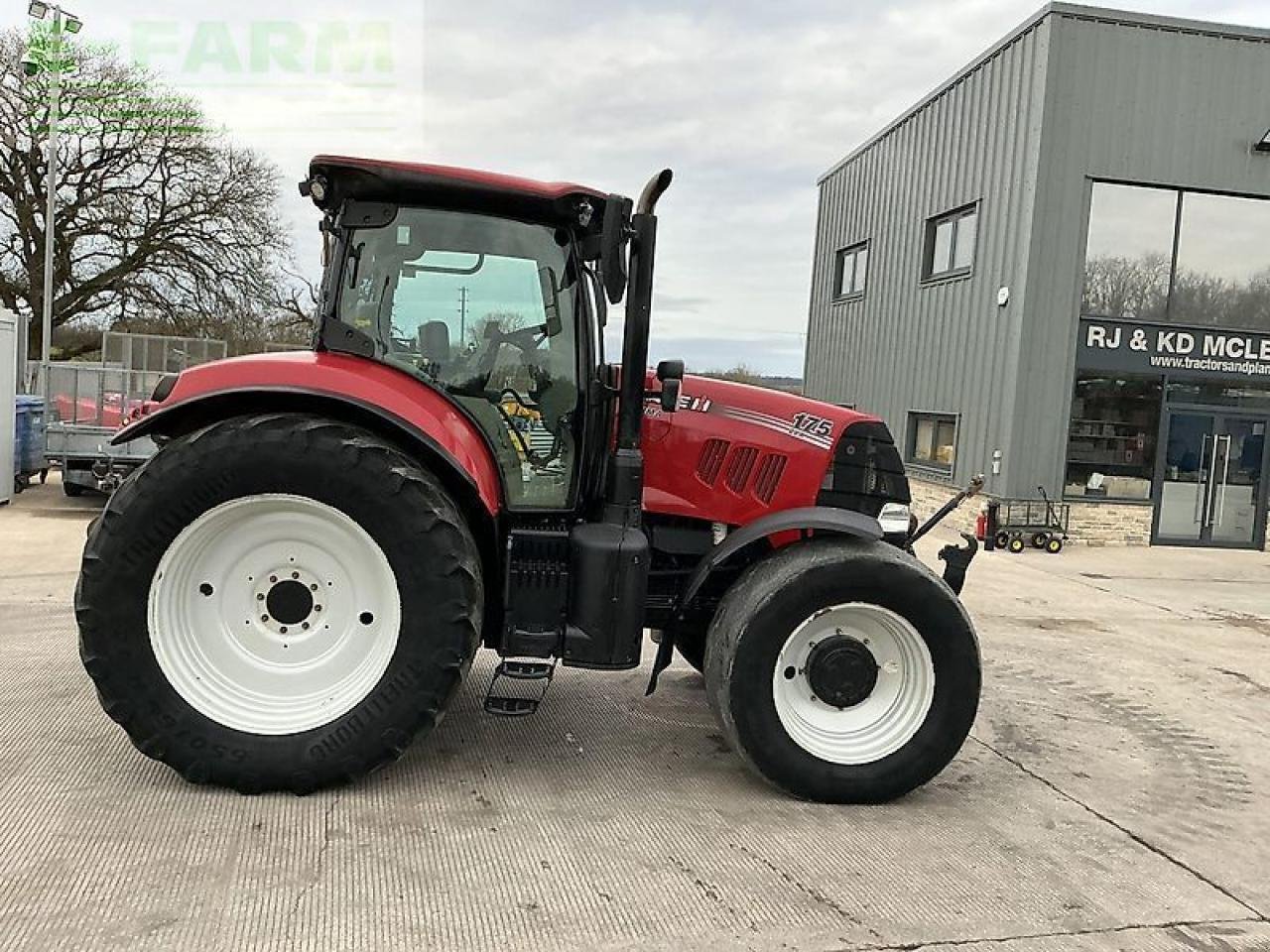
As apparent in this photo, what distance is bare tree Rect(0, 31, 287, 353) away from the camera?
75.9 ft

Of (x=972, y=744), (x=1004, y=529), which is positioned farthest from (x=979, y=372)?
(x=972, y=744)

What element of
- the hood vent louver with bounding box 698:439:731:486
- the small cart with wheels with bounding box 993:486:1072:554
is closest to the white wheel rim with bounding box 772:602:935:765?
the hood vent louver with bounding box 698:439:731:486

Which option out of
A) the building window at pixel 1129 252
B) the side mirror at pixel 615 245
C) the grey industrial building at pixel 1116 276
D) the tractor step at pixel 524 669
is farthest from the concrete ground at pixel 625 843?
the building window at pixel 1129 252

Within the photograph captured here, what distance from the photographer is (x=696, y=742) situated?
4.58 m

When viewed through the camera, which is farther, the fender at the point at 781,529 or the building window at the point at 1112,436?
the building window at the point at 1112,436

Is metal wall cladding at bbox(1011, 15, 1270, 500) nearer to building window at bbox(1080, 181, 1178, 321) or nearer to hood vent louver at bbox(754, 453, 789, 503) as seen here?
building window at bbox(1080, 181, 1178, 321)

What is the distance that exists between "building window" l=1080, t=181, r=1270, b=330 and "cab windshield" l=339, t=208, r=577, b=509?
1075 cm

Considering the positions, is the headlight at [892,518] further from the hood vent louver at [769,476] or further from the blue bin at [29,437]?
the blue bin at [29,437]

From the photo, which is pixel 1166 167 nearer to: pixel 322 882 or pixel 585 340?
pixel 585 340

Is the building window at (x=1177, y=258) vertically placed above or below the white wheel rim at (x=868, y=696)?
above

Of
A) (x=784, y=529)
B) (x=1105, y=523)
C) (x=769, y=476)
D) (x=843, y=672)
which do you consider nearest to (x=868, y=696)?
(x=843, y=672)

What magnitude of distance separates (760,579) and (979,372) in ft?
34.4

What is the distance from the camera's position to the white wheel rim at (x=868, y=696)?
3986mm

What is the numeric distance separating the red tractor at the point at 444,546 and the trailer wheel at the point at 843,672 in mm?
11
